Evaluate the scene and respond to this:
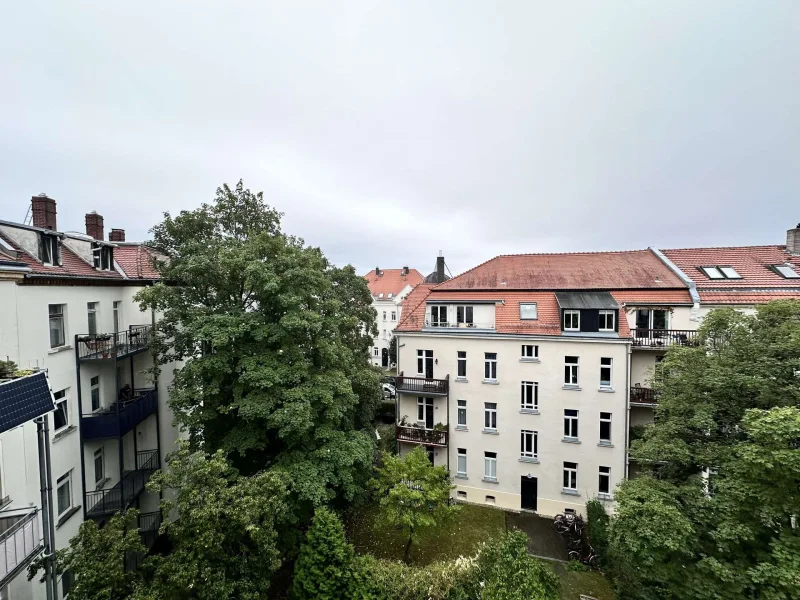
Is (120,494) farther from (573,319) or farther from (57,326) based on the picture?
(573,319)

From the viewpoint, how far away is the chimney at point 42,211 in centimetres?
1401

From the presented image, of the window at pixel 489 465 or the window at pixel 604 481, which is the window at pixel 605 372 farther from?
the window at pixel 489 465

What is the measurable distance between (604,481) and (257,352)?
17254 millimetres

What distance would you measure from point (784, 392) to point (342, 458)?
42.7 feet

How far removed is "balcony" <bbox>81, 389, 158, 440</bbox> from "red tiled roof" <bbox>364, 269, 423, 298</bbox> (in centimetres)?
3947

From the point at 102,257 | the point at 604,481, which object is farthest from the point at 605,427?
the point at 102,257

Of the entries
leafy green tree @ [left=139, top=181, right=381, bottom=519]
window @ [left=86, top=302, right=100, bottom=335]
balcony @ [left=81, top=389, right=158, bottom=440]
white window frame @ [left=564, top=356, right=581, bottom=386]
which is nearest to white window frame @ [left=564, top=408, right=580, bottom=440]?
white window frame @ [left=564, top=356, right=581, bottom=386]

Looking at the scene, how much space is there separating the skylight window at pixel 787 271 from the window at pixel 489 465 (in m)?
17.3

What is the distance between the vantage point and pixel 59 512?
36.0ft

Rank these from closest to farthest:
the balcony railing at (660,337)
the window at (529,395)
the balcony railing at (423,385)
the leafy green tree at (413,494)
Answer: the leafy green tree at (413,494)
the balcony railing at (660,337)
the window at (529,395)
the balcony railing at (423,385)

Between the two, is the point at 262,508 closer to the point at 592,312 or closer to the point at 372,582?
the point at 372,582

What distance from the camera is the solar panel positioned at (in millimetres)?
5598

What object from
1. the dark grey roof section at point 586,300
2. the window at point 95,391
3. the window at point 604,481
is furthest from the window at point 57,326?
the window at point 604,481

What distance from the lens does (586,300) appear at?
17.8m
